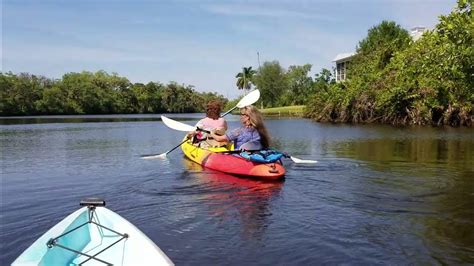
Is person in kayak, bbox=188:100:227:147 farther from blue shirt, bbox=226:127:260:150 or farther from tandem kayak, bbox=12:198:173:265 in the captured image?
tandem kayak, bbox=12:198:173:265

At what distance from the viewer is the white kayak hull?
4.37m

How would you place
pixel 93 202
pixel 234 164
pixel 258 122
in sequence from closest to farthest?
pixel 93 202, pixel 258 122, pixel 234 164

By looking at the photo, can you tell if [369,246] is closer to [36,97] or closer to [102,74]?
[36,97]

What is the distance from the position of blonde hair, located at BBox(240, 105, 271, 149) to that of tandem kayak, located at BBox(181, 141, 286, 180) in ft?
2.03

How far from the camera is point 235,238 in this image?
6.25 metres

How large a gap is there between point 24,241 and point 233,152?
583 cm

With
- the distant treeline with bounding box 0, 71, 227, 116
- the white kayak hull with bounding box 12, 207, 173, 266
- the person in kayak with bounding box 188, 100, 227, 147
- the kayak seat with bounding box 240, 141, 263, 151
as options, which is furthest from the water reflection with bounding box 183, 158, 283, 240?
the distant treeline with bounding box 0, 71, 227, 116

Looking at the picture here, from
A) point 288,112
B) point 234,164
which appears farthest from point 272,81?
point 234,164

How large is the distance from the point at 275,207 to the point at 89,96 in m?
89.1

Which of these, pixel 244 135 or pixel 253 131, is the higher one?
pixel 253 131

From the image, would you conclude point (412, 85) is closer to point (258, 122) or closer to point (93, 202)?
point (258, 122)

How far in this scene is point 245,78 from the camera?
95.4 m

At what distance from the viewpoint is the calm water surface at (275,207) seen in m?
5.70

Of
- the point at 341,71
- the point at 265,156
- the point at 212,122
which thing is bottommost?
the point at 265,156
